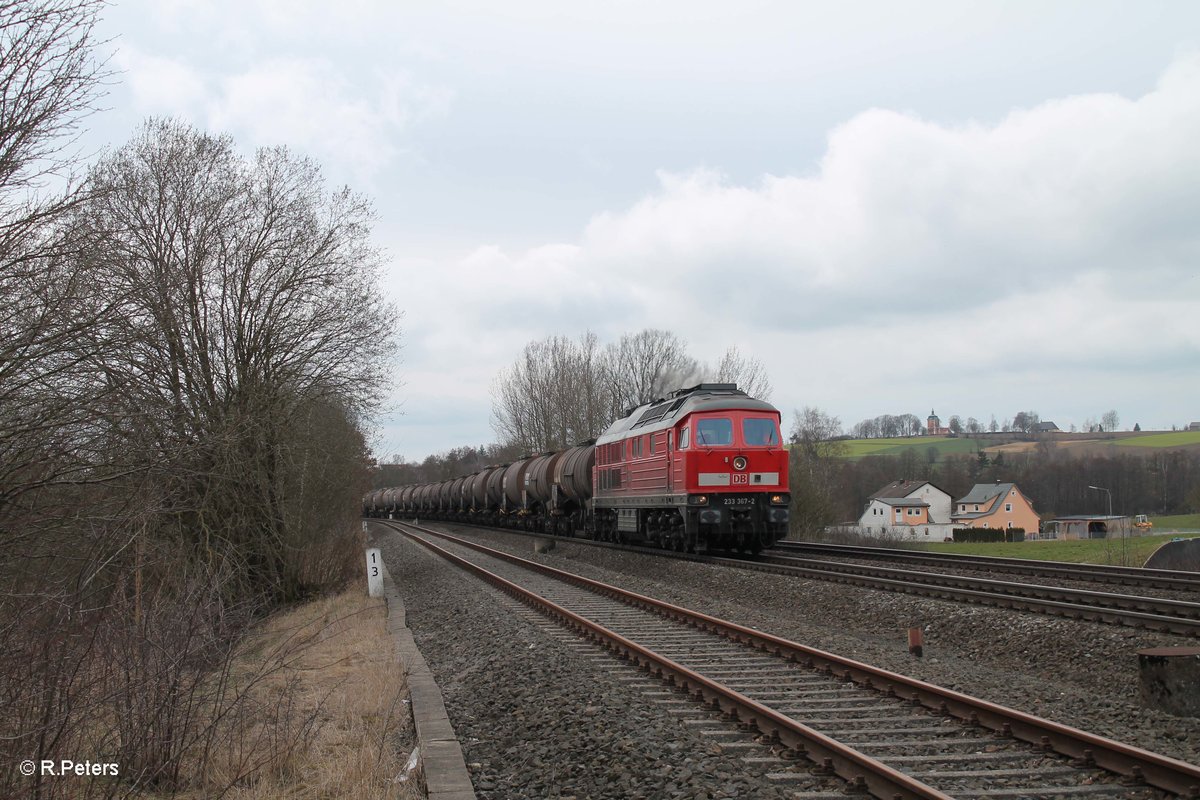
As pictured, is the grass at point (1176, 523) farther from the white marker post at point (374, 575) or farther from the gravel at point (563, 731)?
the gravel at point (563, 731)

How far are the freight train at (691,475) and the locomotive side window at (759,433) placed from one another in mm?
21

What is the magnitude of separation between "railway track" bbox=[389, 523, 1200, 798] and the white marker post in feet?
31.7

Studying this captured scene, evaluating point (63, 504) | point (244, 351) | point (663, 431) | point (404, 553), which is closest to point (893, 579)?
point (663, 431)

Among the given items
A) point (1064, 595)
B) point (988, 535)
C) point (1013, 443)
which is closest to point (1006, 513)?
point (988, 535)

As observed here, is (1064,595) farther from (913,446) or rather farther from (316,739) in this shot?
(913,446)

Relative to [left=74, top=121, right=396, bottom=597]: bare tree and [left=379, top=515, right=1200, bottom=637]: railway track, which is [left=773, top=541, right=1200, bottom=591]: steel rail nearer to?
[left=379, top=515, right=1200, bottom=637]: railway track

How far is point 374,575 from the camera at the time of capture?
Result: 65.3ft

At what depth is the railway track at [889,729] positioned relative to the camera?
553cm

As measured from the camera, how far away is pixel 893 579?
15.9 m

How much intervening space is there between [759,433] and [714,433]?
111 centimetres

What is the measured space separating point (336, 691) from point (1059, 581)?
11.3 metres

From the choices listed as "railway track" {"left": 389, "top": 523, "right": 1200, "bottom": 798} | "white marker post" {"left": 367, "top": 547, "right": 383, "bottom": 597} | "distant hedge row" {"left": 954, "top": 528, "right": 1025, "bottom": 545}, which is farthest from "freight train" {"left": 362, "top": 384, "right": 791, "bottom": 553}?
"distant hedge row" {"left": 954, "top": 528, "right": 1025, "bottom": 545}

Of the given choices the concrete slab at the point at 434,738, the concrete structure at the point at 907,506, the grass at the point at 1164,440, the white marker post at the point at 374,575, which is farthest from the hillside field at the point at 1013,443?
the concrete slab at the point at 434,738

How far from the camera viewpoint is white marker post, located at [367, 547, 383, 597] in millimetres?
19609
